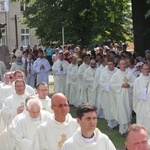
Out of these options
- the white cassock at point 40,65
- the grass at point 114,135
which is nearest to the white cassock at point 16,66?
the white cassock at point 40,65

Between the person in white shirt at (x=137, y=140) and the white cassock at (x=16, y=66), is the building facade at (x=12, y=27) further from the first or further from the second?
the person in white shirt at (x=137, y=140)

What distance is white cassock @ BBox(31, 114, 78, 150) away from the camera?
6844 millimetres

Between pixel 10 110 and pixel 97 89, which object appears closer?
pixel 10 110

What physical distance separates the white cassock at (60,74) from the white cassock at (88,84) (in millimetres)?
2573

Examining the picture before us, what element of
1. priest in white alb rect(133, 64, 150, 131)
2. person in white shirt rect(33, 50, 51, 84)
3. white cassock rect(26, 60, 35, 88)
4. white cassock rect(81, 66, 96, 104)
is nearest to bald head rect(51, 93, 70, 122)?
priest in white alb rect(133, 64, 150, 131)

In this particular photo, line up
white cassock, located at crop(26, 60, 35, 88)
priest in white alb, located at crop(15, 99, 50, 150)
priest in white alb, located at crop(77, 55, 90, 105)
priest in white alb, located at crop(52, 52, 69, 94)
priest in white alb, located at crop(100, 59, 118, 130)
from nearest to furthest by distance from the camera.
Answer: priest in white alb, located at crop(15, 99, 50, 150) → priest in white alb, located at crop(100, 59, 118, 130) → priest in white alb, located at crop(77, 55, 90, 105) → priest in white alb, located at crop(52, 52, 69, 94) → white cassock, located at crop(26, 60, 35, 88)

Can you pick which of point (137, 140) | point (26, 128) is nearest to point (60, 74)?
point (26, 128)

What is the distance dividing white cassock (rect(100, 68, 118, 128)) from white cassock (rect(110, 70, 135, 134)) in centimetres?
65

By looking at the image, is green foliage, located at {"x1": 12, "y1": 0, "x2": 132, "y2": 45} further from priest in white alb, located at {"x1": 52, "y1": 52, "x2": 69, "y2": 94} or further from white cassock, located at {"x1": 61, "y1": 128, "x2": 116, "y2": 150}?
white cassock, located at {"x1": 61, "y1": 128, "x2": 116, "y2": 150}

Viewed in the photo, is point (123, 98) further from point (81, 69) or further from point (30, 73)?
point (30, 73)

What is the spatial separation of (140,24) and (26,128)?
12.2m

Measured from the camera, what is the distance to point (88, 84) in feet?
52.0

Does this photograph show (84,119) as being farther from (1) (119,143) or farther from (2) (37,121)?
(1) (119,143)

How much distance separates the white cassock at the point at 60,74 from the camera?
18750 mm
